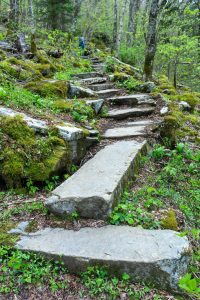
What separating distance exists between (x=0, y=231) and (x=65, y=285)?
1031 millimetres

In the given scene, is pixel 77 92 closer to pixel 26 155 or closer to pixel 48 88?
pixel 48 88

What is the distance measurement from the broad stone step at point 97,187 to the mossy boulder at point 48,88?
296 cm

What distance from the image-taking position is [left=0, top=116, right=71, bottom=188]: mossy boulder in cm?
403

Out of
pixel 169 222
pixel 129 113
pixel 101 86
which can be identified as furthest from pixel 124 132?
pixel 101 86

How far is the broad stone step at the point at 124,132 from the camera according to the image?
5828 millimetres

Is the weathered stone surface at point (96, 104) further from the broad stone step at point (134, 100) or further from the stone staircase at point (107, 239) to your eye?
the stone staircase at point (107, 239)

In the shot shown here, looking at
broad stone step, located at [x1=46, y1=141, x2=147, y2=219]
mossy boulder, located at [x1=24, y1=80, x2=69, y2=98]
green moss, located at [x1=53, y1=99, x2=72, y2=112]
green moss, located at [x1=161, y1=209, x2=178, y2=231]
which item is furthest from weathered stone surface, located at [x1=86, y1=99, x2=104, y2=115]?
green moss, located at [x1=161, y1=209, x2=178, y2=231]

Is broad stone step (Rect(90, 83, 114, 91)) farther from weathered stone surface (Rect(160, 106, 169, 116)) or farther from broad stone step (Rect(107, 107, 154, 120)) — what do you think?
weathered stone surface (Rect(160, 106, 169, 116))

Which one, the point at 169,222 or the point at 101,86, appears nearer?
the point at 169,222

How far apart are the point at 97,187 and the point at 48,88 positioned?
4.29m

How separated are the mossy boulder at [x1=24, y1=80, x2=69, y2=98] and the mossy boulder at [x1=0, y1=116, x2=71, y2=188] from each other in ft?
8.27

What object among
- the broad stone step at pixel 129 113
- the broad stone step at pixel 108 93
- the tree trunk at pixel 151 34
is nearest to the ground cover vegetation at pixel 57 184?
the broad stone step at pixel 129 113

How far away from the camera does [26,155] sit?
4168 millimetres

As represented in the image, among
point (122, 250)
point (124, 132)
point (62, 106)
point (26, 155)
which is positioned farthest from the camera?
point (62, 106)
